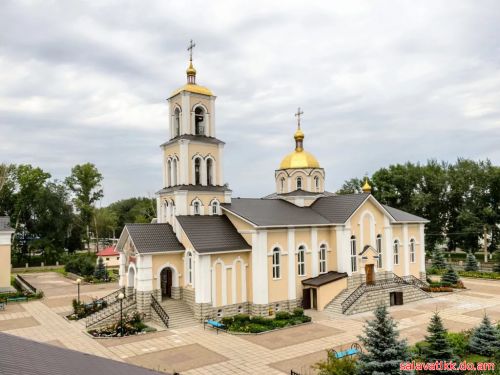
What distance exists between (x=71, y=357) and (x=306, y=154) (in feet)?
85.8

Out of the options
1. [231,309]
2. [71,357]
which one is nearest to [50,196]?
[231,309]

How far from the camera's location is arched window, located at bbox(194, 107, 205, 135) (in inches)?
1058

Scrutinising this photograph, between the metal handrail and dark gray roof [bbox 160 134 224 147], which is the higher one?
dark gray roof [bbox 160 134 224 147]

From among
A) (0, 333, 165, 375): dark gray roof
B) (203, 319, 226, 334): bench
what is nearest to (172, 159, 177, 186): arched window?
→ (203, 319, 226, 334): bench

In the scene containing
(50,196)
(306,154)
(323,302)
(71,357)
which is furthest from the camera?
(50,196)

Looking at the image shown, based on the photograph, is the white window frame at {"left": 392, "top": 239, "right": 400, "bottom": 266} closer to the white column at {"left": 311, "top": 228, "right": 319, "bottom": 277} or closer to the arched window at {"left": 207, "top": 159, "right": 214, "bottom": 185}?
the white column at {"left": 311, "top": 228, "right": 319, "bottom": 277}

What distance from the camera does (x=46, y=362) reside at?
730cm

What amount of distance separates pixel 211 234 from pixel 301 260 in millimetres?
6211

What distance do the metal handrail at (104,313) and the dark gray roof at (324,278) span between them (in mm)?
10451

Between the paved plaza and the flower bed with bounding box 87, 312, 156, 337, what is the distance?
0.57m

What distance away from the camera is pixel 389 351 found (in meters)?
12.7

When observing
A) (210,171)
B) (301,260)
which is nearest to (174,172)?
(210,171)

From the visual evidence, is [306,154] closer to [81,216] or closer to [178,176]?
[178,176]

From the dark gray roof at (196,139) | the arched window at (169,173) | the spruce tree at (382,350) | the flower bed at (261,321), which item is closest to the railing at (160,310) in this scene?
the flower bed at (261,321)
